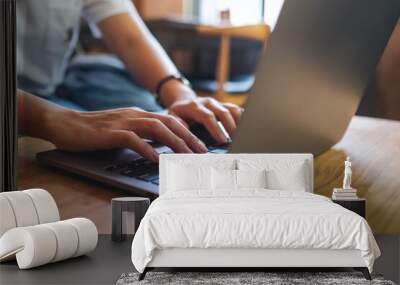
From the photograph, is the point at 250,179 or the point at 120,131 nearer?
the point at 250,179

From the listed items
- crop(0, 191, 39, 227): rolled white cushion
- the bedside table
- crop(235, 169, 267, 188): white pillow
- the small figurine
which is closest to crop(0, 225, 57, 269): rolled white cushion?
crop(0, 191, 39, 227): rolled white cushion

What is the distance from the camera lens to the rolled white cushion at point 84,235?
4613 millimetres

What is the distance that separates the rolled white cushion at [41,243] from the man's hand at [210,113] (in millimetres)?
1786

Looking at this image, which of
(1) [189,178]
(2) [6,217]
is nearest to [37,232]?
(2) [6,217]

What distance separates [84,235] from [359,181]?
2631 millimetres

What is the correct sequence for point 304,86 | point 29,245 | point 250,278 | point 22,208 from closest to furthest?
point 250,278 < point 29,245 < point 22,208 < point 304,86

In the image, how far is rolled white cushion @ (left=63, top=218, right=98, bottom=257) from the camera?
4.61 m

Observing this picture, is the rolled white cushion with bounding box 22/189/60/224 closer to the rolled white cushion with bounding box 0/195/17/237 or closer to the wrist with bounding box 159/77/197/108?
the rolled white cushion with bounding box 0/195/17/237

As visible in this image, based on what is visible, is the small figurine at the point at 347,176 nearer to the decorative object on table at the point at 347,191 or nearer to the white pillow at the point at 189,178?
the decorative object on table at the point at 347,191

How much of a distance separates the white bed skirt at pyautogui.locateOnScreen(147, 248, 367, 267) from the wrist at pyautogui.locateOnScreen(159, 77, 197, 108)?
224 cm

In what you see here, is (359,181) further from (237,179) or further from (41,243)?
(41,243)

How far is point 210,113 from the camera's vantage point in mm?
5949

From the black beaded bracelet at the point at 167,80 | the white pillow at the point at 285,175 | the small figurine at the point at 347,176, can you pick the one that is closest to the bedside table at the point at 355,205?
the small figurine at the point at 347,176

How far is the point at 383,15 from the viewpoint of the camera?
576 centimetres
